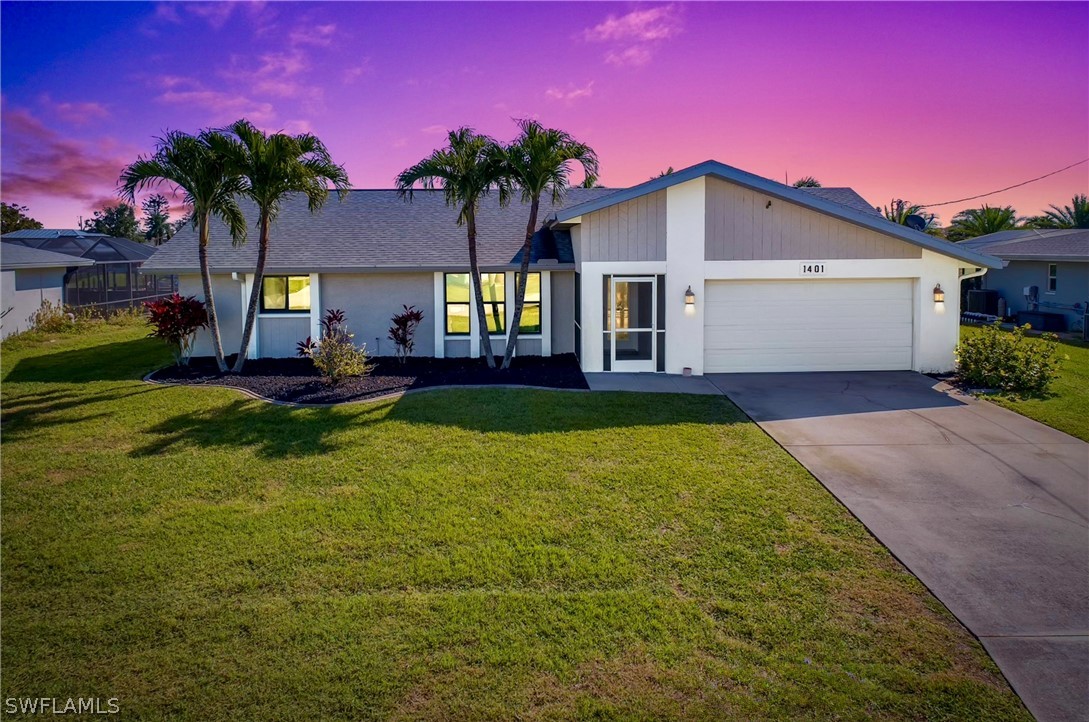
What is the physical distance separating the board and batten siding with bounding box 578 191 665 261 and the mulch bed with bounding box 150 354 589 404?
8.96 ft

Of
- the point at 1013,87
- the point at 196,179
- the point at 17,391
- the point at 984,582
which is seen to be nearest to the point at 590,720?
the point at 984,582

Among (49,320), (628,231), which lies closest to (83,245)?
(49,320)

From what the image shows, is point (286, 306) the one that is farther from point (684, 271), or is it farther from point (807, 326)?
point (807, 326)

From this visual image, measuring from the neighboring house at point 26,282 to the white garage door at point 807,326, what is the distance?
21.0 m

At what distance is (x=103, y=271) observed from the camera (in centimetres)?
3072

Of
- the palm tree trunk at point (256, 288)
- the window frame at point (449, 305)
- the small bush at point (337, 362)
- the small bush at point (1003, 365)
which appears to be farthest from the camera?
the window frame at point (449, 305)

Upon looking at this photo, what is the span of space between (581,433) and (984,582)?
5.40 metres

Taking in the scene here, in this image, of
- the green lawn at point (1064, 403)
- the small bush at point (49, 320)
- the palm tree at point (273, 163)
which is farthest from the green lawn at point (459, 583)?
the small bush at point (49, 320)

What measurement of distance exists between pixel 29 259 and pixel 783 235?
23735 millimetres

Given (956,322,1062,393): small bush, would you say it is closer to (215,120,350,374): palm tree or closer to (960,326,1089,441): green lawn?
(960,326,1089,441): green lawn

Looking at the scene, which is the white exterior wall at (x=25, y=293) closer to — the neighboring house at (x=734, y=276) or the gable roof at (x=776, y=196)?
the neighboring house at (x=734, y=276)

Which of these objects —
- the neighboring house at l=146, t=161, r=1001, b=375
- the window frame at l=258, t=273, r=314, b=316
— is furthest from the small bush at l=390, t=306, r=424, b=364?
the window frame at l=258, t=273, r=314, b=316

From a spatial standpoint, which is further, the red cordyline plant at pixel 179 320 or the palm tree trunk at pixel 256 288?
the red cordyline plant at pixel 179 320

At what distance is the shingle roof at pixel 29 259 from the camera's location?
21141mm
